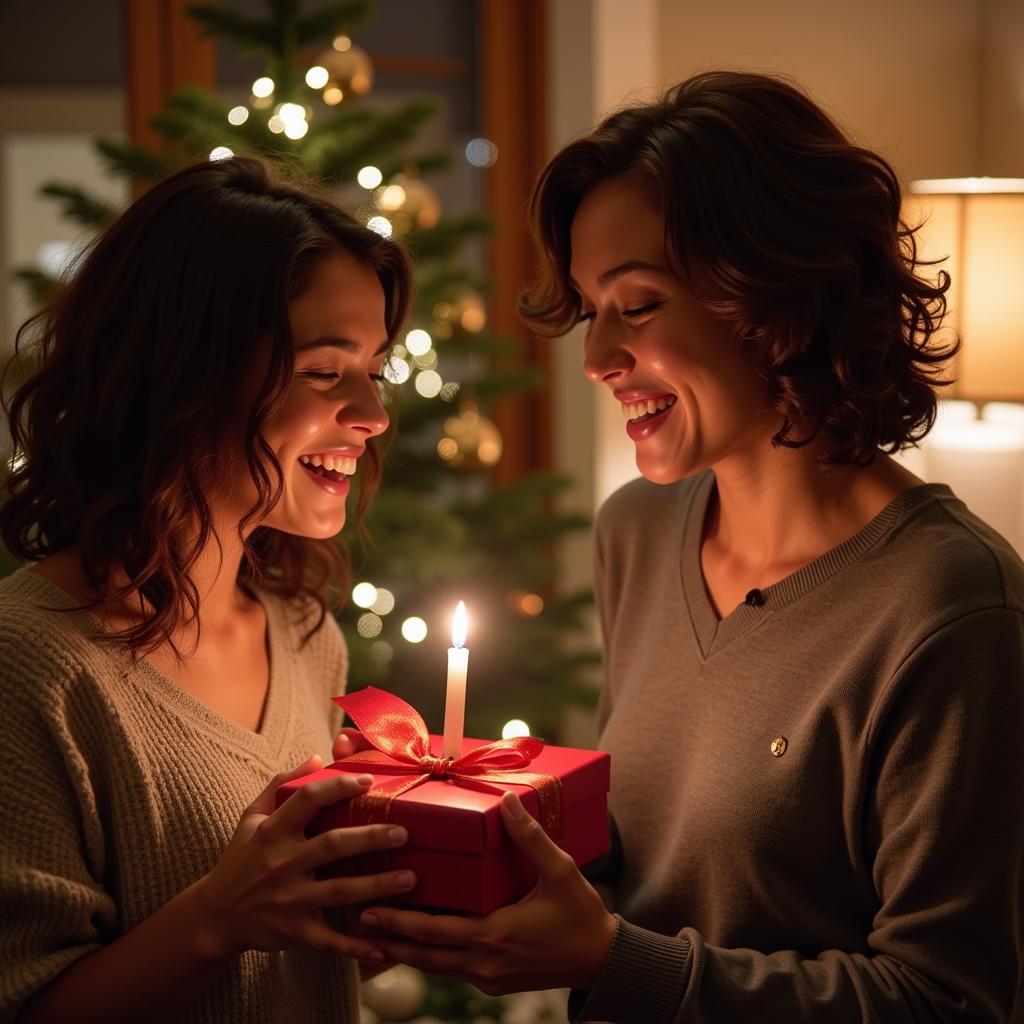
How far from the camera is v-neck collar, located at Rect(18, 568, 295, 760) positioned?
1281 mm

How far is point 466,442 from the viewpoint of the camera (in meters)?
2.72

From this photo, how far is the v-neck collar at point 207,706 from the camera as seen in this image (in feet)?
4.20

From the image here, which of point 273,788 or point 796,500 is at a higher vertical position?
point 796,500

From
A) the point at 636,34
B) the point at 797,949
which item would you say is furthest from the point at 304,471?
the point at 636,34

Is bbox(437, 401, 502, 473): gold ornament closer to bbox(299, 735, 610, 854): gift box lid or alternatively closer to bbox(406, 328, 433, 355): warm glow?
bbox(406, 328, 433, 355): warm glow

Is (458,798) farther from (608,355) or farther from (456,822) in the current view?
(608,355)

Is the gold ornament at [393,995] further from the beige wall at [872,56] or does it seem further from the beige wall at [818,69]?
the beige wall at [872,56]

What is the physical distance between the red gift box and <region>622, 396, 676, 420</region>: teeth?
450mm

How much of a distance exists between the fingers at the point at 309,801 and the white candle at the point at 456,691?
90 millimetres

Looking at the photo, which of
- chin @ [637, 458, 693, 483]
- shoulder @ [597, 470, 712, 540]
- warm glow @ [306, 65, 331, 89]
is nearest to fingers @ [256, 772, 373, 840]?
chin @ [637, 458, 693, 483]

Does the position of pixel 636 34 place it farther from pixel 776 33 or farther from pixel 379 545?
pixel 379 545

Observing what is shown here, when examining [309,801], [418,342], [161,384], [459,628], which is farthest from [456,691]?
[418,342]

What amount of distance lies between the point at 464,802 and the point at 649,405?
0.58m

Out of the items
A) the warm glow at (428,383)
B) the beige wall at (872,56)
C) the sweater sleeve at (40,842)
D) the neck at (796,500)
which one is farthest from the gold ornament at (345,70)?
the sweater sleeve at (40,842)
